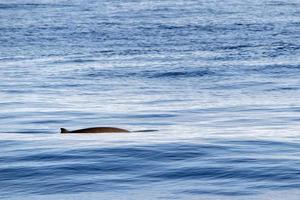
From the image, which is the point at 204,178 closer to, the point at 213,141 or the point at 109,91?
the point at 213,141

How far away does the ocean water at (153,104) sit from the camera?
7855mm

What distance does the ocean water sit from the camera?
7.86 m

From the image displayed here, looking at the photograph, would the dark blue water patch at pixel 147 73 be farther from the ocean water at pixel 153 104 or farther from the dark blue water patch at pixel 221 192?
the dark blue water patch at pixel 221 192

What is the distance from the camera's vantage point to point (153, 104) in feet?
58.9

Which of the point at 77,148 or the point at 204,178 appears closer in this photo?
the point at 204,178

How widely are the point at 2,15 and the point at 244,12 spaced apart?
1152 centimetres

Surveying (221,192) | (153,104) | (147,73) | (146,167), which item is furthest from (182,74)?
(221,192)

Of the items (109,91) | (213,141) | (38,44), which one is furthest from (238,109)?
(38,44)

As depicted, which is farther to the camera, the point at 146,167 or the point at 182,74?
the point at 182,74

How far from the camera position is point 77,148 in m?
9.82

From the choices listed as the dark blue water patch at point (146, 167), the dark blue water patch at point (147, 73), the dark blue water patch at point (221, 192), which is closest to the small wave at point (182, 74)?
the dark blue water patch at point (147, 73)

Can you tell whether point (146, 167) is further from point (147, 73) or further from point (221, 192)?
point (147, 73)

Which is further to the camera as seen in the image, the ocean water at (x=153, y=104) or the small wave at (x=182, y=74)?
the small wave at (x=182, y=74)

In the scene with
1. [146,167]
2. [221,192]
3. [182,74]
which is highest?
[221,192]
